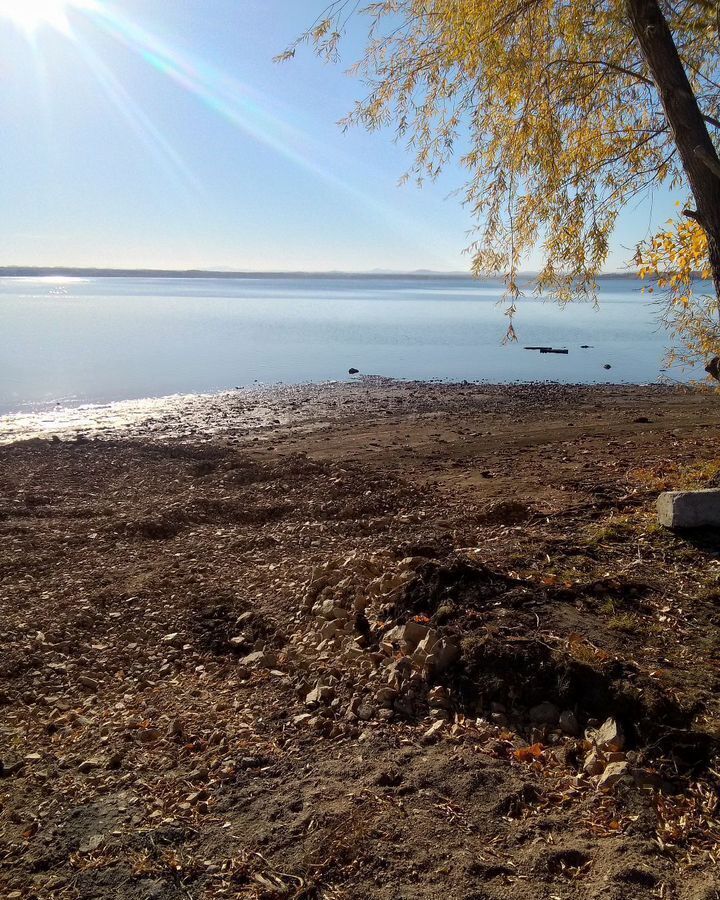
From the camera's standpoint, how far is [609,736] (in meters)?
3.27

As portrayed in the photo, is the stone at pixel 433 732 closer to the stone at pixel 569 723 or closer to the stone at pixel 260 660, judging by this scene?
the stone at pixel 569 723

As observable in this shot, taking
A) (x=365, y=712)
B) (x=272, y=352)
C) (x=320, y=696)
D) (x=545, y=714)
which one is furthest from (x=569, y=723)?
(x=272, y=352)

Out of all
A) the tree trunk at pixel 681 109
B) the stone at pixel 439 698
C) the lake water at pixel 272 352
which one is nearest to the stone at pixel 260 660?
the stone at pixel 439 698

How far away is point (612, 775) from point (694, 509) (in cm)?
289

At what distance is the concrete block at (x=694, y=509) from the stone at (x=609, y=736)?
8.16 feet

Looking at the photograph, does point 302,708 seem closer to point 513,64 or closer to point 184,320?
point 513,64

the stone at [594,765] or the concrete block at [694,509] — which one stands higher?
the concrete block at [694,509]

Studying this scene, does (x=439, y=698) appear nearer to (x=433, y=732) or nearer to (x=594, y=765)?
(x=433, y=732)

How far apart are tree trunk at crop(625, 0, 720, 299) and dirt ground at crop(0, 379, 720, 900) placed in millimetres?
2617

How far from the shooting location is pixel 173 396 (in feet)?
63.8

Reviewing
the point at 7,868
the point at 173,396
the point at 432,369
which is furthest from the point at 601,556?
the point at 432,369

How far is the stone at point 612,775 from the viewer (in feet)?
9.88

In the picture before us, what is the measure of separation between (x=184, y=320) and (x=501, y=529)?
4190 cm

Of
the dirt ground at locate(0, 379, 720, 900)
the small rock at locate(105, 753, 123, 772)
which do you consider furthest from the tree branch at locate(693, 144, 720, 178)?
the small rock at locate(105, 753, 123, 772)
